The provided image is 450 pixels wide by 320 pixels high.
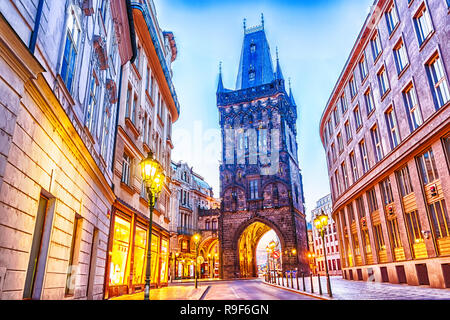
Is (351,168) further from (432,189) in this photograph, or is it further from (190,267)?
(190,267)

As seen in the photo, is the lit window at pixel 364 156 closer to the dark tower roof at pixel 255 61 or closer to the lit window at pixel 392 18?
the lit window at pixel 392 18

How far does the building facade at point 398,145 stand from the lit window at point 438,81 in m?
0.04

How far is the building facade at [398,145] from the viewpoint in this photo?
14188 millimetres

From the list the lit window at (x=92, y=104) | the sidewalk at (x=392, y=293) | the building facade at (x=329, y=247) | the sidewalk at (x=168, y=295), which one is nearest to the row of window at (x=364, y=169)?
the sidewalk at (x=392, y=293)

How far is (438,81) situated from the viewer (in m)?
14.4

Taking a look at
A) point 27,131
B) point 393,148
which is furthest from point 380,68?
point 27,131

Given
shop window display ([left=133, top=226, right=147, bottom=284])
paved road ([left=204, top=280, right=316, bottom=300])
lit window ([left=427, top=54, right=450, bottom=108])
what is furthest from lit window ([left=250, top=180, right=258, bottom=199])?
lit window ([left=427, top=54, right=450, bottom=108])

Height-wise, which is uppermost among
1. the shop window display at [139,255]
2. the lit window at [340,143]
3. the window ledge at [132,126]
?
the lit window at [340,143]

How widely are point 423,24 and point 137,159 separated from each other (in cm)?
1674

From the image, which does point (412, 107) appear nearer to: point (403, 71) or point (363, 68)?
point (403, 71)

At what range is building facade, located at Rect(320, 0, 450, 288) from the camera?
46.5ft

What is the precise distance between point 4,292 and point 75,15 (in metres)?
7.02

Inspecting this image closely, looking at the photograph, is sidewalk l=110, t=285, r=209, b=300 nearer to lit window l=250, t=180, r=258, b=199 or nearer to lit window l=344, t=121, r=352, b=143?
lit window l=344, t=121, r=352, b=143

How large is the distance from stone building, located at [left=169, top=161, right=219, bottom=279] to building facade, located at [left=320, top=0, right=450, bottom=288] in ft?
102
